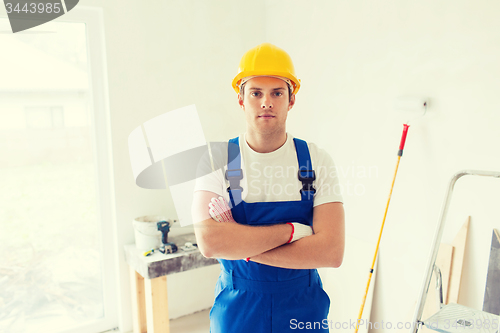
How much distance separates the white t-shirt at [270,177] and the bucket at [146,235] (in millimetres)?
1323

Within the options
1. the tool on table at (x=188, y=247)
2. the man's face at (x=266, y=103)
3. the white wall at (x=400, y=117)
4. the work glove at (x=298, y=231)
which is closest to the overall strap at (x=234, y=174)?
the man's face at (x=266, y=103)

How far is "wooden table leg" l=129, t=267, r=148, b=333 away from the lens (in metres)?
2.85

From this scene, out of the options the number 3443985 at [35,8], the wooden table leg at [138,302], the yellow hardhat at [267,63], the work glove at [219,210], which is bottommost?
the wooden table leg at [138,302]

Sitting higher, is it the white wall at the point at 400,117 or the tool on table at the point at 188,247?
the white wall at the point at 400,117

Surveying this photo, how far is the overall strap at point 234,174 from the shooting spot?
1.53m

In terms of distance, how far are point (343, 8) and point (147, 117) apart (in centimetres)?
166

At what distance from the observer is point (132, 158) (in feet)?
9.59

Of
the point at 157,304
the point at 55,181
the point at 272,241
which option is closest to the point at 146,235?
the point at 157,304

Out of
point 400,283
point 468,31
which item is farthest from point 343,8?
point 400,283

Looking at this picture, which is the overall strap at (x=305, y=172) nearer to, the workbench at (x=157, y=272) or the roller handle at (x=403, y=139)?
the roller handle at (x=403, y=139)

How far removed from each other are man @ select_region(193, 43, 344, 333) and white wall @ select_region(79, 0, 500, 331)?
90 centimetres

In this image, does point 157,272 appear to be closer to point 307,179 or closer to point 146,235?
Result: point 146,235

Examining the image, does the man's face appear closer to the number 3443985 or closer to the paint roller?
the paint roller

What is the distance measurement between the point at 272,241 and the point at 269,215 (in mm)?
117
